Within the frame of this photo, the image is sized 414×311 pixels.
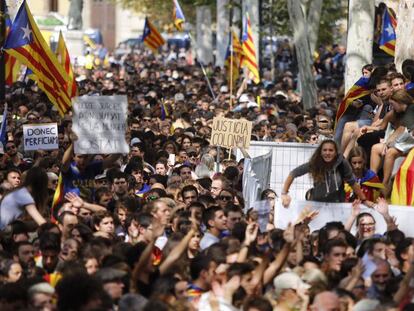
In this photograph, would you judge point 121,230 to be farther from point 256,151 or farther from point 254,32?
point 254,32

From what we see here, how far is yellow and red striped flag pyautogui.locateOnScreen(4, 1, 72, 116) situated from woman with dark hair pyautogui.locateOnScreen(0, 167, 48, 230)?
6.78 m

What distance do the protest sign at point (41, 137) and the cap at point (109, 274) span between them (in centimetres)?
829

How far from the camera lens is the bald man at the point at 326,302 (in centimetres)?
908

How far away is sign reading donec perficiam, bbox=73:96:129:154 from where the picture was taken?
15.2 m

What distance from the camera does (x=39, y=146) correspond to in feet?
58.7

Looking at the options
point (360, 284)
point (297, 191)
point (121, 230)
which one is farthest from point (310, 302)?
point (297, 191)

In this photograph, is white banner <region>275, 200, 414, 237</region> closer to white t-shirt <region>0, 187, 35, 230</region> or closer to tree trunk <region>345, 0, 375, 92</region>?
white t-shirt <region>0, 187, 35, 230</region>

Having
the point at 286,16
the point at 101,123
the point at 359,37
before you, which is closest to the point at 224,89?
the point at 359,37

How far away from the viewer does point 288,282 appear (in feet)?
32.3

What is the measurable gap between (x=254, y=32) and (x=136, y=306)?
36545 mm

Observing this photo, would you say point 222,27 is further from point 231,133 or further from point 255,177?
point 255,177

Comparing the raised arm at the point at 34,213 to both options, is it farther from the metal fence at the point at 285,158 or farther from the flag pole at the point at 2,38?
the flag pole at the point at 2,38

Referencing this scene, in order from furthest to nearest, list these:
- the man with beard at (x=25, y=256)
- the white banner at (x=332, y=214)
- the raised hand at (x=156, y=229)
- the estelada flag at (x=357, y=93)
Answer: the estelada flag at (x=357, y=93) < the white banner at (x=332, y=214) < the man with beard at (x=25, y=256) < the raised hand at (x=156, y=229)

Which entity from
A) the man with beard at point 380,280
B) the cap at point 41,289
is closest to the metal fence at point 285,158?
the man with beard at point 380,280
